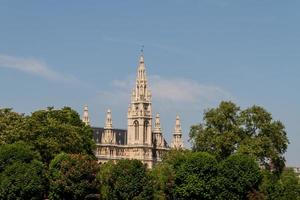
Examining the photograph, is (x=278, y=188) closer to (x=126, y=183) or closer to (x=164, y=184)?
(x=164, y=184)

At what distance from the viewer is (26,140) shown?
84562mm

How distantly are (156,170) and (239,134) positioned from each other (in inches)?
434

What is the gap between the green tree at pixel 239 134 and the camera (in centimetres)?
9000

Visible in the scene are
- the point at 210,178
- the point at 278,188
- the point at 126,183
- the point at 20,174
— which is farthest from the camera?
the point at 278,188

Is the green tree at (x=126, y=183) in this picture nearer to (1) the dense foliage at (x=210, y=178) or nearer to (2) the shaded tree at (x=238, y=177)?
(1) the dense foliage at (x=210, y=178)

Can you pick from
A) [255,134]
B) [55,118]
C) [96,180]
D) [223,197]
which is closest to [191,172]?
[223,197]

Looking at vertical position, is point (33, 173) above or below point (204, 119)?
below

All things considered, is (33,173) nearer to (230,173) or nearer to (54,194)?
(54,194)

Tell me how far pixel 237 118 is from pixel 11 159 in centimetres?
3045

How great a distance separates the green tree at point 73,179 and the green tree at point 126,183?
1413 mm

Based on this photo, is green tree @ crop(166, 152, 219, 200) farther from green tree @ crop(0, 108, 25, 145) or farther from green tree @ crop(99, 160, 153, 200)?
green tree @ crop(0, 108, 25, 145)

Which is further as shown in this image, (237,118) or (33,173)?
(237,118)

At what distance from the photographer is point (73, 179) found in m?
75.2

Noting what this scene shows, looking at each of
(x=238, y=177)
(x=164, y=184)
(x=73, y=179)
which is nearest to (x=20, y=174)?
(x=73, y=179)
